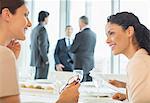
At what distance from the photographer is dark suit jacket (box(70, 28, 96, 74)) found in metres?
4.47

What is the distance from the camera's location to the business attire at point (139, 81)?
1.51 m

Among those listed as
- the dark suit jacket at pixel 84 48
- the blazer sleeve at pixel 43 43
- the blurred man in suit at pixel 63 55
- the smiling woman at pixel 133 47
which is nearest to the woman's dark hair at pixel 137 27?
the smiling woman at pixel 133 47

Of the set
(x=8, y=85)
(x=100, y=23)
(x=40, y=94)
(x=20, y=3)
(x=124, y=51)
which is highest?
(x=100, y=23)

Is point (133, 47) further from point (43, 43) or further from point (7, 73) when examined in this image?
point (43, 43)

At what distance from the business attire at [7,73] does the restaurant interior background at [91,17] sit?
4199 millimetres

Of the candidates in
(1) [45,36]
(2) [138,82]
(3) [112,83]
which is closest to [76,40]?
(1) [45,36]

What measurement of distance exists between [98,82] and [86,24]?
7.54 ft

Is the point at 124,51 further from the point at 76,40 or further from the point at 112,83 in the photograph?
the point at 76,40

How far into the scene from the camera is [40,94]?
2123mm

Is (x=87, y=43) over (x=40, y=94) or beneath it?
over

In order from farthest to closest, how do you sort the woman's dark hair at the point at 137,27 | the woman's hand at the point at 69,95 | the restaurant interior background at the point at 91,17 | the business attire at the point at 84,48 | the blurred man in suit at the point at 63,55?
the restaurant interior background at the point at 91,17, the blurred man in suit at the point at 63,55, the business attire at the point at 84,48, the woman's dark hair at the point at 137,27, the woman's hand at the point at 69,95

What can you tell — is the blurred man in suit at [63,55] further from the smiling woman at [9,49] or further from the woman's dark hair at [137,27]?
the smiling woman at [9,49]

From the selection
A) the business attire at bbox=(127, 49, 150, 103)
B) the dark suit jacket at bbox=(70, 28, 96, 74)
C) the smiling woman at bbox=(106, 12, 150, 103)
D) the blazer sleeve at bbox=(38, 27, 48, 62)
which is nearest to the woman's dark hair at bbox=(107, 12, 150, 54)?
the smiling woman at bbox=(106, 12, 150, 103)

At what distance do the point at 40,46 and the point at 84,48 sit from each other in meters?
0.66
